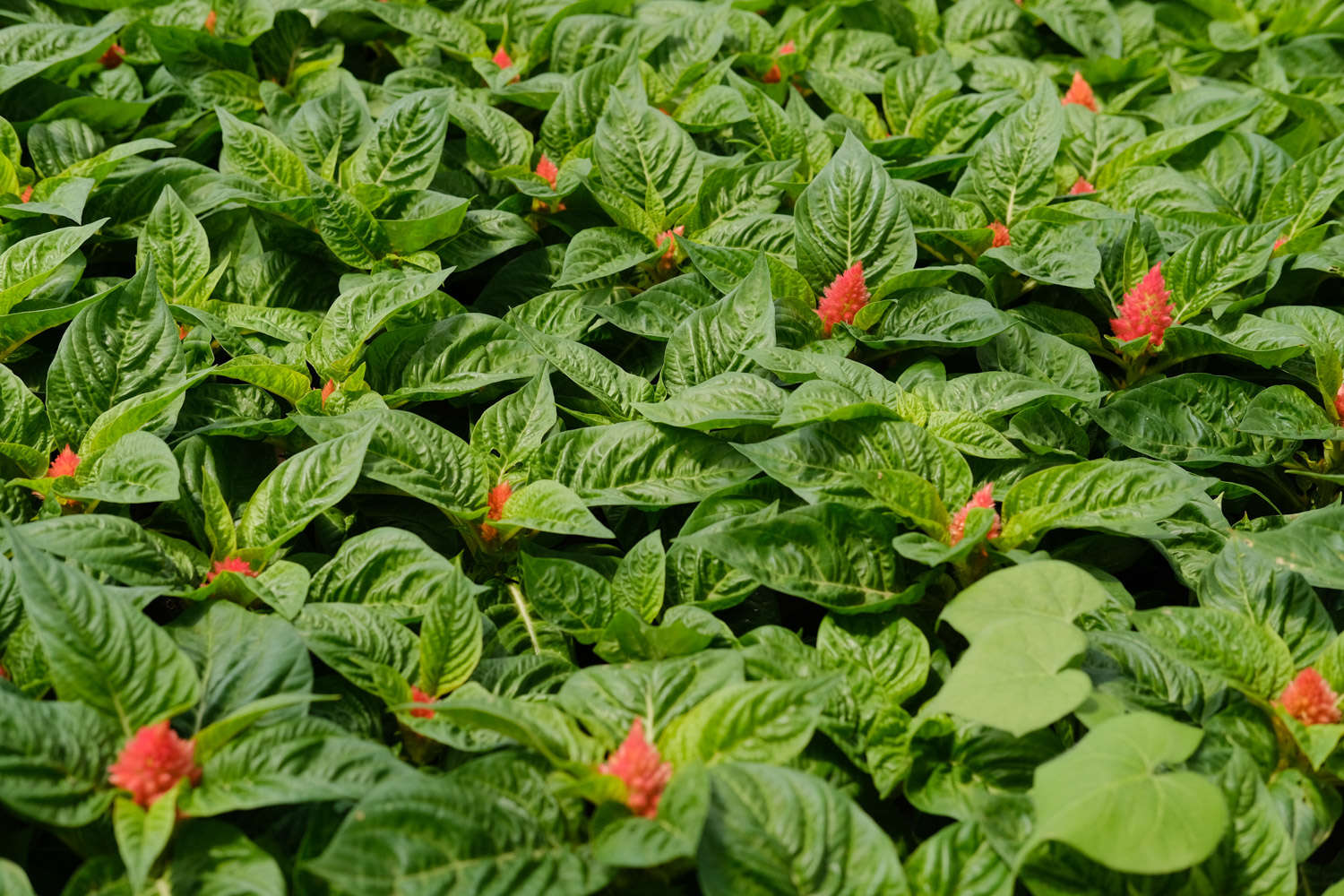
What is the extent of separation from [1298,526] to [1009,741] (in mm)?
653

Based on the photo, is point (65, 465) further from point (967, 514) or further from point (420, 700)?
point (967, 514)

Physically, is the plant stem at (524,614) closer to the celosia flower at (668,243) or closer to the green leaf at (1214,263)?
the celosia flower at (668,243)

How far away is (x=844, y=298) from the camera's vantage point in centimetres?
215

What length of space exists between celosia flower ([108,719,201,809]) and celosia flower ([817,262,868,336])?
137cm

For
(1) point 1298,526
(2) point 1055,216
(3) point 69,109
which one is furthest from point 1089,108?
(3) point 69,109

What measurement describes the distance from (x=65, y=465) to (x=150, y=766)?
2.25ft

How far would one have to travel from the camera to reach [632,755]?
4.51 ft

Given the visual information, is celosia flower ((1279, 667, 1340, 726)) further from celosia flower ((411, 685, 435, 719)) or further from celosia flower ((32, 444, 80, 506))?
celosia flower ((32, 444, 80, 506))

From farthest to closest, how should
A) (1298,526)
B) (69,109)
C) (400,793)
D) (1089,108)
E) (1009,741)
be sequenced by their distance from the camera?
1. (1089,108)
2. (69,109)
3. (1298,526)
4. (1009,741)
5. (400,793)

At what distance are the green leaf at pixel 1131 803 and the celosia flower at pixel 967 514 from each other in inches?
16.2

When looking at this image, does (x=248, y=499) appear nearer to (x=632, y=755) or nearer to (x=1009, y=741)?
(x=632, y=755)

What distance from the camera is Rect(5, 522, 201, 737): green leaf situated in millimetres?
1380

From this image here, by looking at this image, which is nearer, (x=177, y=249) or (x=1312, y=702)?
(x=1312, y=702)

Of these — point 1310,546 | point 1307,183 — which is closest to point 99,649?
point 1310,546
